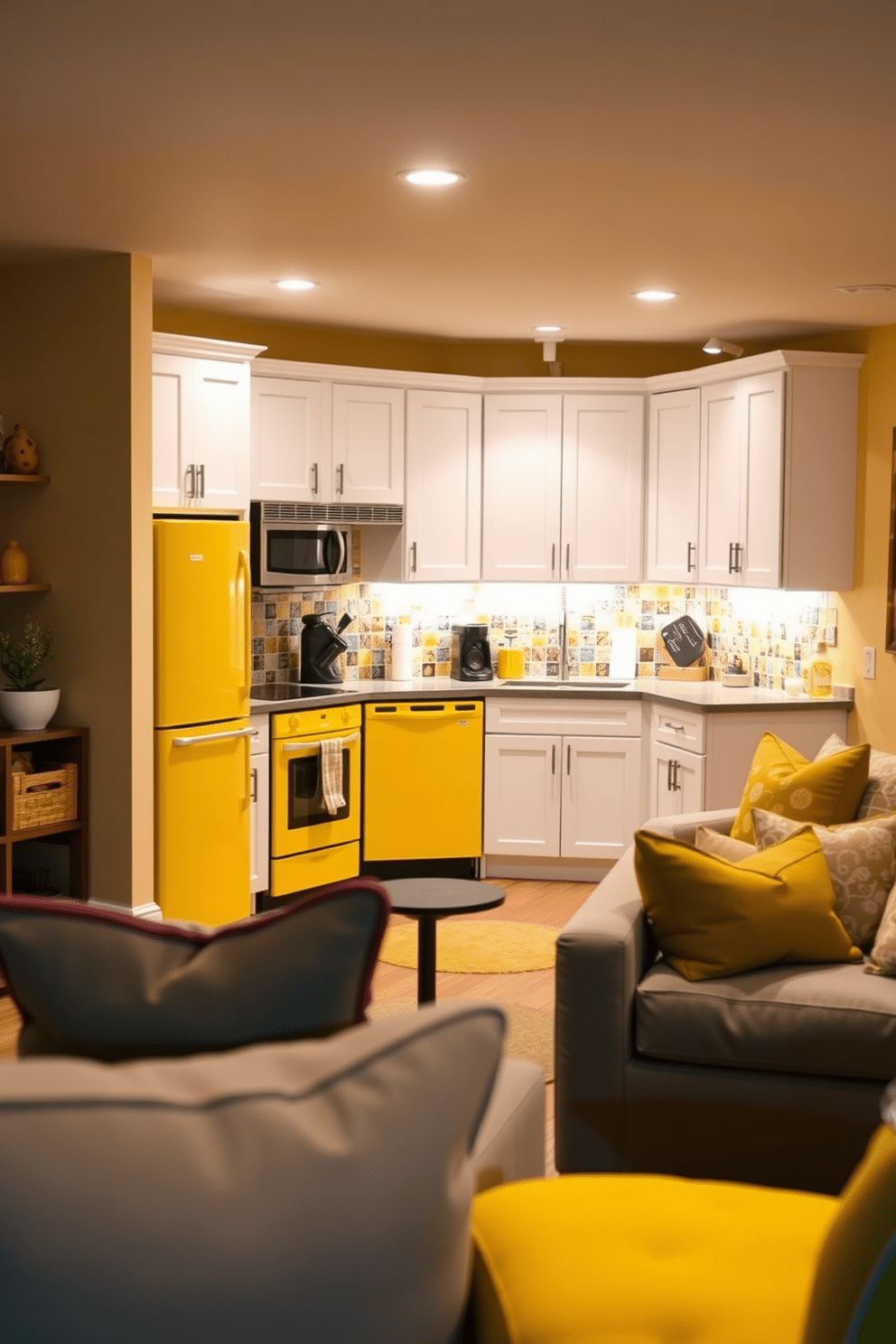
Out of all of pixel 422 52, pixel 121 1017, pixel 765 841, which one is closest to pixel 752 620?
pixel 765 841

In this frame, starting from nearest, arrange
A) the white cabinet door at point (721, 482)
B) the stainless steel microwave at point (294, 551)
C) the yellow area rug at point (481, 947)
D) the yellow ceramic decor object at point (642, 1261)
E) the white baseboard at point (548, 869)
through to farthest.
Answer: the yellow ceramic decor object at point (642, 1261)
the yellow area rug at point (481, 947)
the stainless steel microwave at point (294, 551)
the white cabinet door at point (721, 482)
the white baseboard at point (548, 869)

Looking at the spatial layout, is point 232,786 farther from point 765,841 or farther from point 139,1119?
point 139,1119

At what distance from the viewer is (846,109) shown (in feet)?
10.5

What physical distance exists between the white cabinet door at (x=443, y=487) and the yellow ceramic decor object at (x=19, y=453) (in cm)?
201

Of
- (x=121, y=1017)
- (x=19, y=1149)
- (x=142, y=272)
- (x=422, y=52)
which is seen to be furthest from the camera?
(x=142, y=272)

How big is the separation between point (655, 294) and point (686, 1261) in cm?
430

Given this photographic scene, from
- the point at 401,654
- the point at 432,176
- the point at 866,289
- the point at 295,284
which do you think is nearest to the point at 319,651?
the point at 401,654

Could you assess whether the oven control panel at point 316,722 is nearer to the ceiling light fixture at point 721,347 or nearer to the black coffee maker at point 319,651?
the black coffee maker at point 319,651

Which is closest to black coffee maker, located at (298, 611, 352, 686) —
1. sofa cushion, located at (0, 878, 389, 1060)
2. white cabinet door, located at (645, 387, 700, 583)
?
white cabinet door, located at (645, 387, 700, 583)

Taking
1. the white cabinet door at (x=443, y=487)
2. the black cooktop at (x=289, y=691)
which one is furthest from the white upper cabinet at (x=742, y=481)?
the black cooktop at (x=289, y=691)

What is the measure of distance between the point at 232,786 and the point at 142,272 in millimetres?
1962

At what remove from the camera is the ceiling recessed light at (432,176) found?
374 centimetres

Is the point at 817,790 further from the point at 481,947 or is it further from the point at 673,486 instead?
the point at 673,486

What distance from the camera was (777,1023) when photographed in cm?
317
